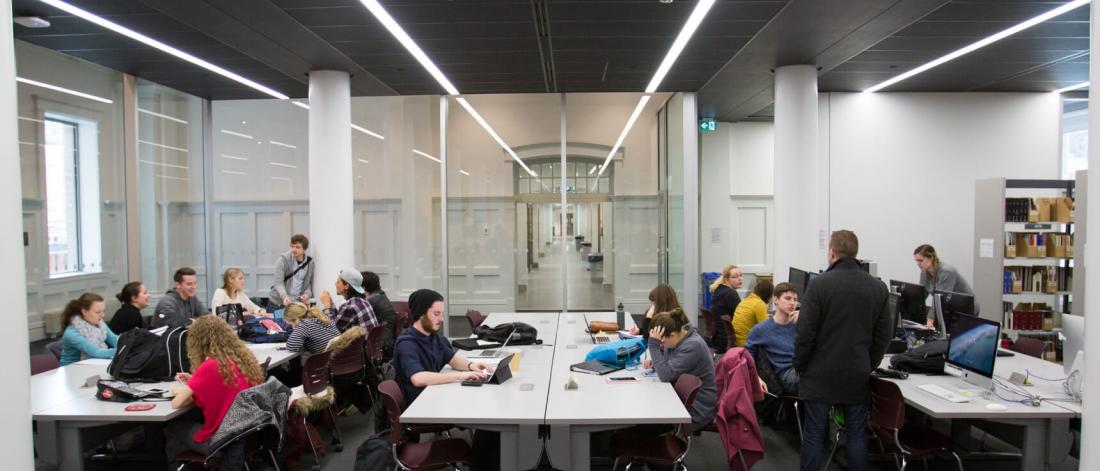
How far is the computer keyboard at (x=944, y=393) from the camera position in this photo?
341cm

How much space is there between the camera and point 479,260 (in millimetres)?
9086

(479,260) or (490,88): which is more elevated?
(490,88)

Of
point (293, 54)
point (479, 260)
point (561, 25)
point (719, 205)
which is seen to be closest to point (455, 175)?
point (479, 260)

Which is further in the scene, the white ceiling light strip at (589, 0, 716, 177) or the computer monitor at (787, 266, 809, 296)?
the computer monitor at (787, 266, 809, 296)

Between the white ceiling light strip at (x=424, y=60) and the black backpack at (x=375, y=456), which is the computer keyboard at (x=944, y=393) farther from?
the white ceiling light strip at (x=424, y=60)

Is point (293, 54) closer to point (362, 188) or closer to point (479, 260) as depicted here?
point (362, 188)

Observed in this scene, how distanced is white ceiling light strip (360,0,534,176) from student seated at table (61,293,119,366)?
10.8ft

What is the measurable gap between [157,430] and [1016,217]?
9.22 metres

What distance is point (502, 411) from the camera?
315 cm

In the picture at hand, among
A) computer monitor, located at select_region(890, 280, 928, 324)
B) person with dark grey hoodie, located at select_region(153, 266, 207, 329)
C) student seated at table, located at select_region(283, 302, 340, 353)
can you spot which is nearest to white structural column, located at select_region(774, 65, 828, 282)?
computer monitor, located at select_region(890, 280, 928, 324)

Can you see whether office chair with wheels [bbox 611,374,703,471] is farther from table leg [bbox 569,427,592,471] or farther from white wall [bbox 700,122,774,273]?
white wall [bbox 700,122,774,273]

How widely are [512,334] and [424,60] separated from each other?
358 centimetres

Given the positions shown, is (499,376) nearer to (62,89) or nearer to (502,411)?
(502,411)

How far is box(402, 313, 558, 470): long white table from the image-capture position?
3.07 m
